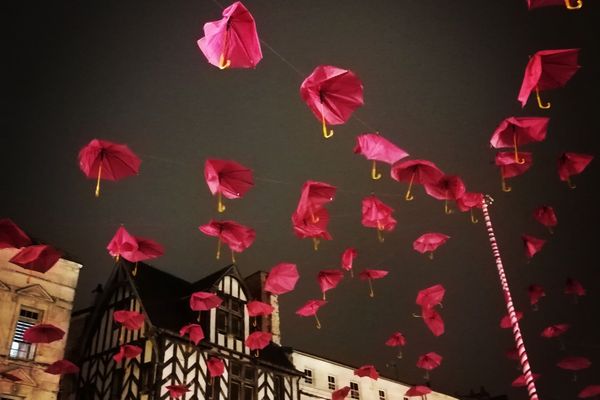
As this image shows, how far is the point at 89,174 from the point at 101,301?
450 inches

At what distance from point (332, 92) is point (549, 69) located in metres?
3.25

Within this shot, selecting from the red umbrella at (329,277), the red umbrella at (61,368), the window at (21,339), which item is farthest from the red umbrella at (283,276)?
the window at (21,339)

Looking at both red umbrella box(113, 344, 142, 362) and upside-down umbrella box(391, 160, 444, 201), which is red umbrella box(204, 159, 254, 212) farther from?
red umbrella box(113, 344, 142, 362)

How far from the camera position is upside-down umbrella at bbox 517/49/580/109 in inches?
289

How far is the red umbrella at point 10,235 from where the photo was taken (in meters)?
11.1

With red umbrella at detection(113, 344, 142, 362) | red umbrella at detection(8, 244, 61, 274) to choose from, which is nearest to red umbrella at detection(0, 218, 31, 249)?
red umbrella at detection(8, 244, 61, 274)

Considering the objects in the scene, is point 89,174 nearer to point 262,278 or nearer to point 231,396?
point 231,396

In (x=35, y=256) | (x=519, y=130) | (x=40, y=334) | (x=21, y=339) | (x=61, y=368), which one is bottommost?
(x=61, y=368)

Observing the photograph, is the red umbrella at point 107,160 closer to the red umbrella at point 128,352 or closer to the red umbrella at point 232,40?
the red umbrella at point 232,40

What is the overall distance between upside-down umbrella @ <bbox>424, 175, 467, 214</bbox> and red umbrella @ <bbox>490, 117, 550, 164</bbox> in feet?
5.15

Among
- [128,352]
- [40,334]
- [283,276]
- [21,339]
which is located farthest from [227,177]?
[21,339]

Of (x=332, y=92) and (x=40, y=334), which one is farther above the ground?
(x=332, y=92)

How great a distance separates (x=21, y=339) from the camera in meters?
15.1

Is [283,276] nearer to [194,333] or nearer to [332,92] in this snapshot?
[194,333]
